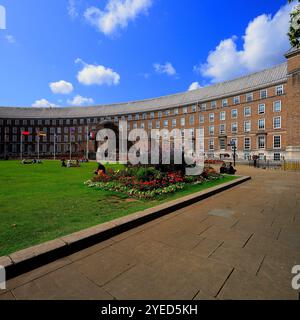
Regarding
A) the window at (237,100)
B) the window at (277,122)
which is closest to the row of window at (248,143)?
the window at (277,122)

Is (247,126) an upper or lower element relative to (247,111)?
lower

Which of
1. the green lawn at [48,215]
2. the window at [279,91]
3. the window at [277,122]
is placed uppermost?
the window at [279,91]

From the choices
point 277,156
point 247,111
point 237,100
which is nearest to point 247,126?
point 247,111

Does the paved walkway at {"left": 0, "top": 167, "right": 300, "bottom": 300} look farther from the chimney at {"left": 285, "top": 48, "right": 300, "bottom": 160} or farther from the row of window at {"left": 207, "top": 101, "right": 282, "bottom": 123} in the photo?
the row of window at {"left": 207, "top": 101, "right": 282, "bottom": 123}

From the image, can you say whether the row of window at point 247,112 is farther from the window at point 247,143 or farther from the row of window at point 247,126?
the window at point 247,143

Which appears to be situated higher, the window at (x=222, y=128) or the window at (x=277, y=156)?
the window at (x=222, y=128)

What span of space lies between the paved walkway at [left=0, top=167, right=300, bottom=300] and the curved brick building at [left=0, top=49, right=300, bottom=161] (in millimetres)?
38780

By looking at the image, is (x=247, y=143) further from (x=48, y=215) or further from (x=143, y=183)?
(x=48, y=215)

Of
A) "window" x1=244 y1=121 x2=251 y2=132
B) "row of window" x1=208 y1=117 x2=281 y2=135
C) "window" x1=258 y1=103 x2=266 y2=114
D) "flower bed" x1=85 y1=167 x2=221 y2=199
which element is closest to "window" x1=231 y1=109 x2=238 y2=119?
"row of window" x1=208 y1=117 x2=281 y2=135

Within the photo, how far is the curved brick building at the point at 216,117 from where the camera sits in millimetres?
37194

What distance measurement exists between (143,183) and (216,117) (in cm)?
4745

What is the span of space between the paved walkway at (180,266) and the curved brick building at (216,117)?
38780 millimetres

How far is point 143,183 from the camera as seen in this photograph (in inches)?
320

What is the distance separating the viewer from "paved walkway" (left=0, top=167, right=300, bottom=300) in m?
2.27
